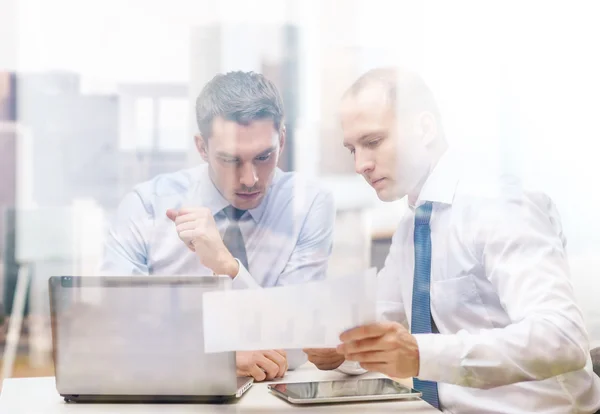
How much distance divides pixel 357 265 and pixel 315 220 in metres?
0.17

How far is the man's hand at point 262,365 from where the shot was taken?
1.27 metres

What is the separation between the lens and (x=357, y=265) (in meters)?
1.79

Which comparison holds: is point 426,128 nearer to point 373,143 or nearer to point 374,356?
point 373,143

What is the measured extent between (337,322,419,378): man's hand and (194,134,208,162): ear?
837 mm

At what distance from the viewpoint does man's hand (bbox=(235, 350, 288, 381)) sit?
127cm

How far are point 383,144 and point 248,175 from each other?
38cm

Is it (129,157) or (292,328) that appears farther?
(129,157)

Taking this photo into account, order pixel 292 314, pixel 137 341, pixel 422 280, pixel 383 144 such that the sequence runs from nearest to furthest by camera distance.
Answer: pixel 292 314, pixel 137 341, pixel 422 280, pixel 383 144

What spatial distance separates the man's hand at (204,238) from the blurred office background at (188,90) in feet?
0.47

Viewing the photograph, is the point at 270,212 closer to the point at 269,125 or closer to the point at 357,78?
the point at 269,125

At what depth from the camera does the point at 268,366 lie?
1.30 meters

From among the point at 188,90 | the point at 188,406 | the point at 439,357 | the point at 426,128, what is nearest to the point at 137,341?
the point at 188,406

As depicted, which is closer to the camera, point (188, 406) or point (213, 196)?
point (188, 406)

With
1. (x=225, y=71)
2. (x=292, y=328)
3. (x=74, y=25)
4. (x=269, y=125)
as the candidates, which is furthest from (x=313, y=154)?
(x=292, y=328)
